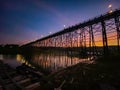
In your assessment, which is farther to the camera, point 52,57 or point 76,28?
point 52,57

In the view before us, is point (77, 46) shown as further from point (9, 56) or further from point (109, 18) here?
point (9, 56)

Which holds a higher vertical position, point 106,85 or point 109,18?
point 109,18

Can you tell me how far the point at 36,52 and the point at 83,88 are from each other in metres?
28.8

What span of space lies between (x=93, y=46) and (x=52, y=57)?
1013 cm

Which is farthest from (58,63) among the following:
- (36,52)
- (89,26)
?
(36,52)

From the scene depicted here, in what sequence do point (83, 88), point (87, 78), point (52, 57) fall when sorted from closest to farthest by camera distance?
point (83, 88) < point (87, 78) < point (52, 57)

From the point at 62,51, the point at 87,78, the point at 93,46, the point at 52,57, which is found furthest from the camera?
the point at 52,57

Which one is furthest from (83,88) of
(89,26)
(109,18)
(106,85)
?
(89,26)

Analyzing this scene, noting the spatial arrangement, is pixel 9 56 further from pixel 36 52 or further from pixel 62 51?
pixel 62 51

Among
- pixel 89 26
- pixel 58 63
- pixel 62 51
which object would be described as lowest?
pixel 58 63

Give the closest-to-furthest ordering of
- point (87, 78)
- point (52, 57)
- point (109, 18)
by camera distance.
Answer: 1. point (87, 78)
2. point (109, 18)
3. point (52, 57)

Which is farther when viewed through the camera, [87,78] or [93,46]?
[93,46]

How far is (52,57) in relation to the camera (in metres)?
22.8

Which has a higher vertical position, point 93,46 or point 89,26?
point 89,26
